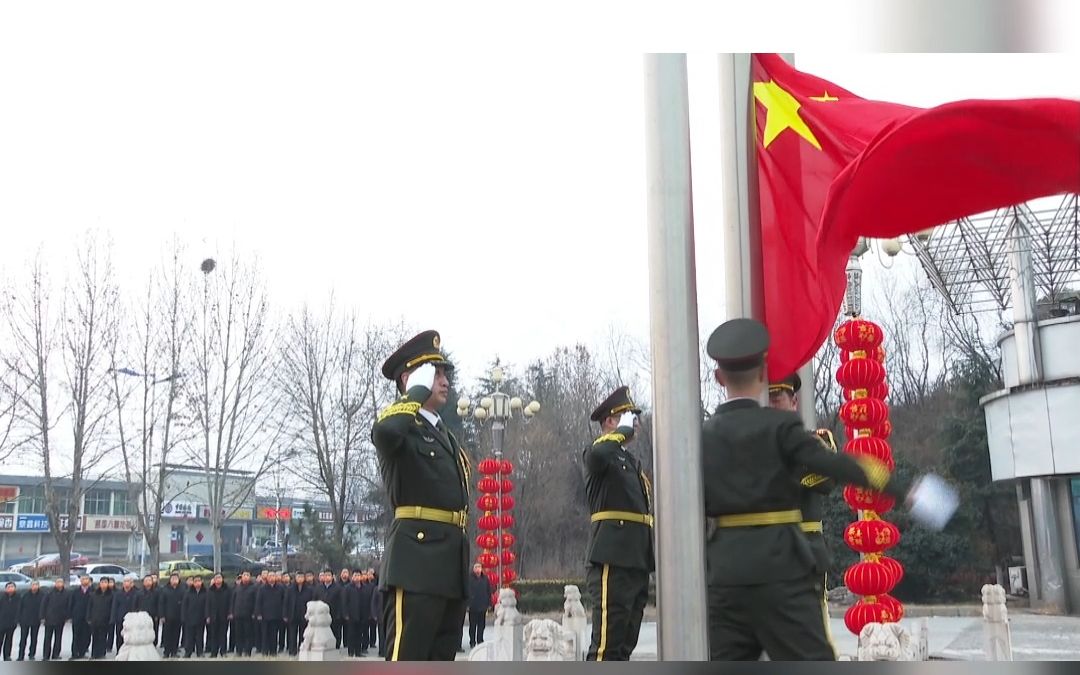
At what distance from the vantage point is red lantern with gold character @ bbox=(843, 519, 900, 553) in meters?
4.78

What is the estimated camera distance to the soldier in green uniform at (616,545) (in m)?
4.74

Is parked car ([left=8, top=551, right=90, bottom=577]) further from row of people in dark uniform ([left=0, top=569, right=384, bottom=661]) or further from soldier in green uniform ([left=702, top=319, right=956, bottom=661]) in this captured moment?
soldier in green uniform ([left=702, top=319, right=956, bottom=661])

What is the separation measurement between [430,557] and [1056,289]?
14490 mm

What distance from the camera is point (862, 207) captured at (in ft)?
11.3

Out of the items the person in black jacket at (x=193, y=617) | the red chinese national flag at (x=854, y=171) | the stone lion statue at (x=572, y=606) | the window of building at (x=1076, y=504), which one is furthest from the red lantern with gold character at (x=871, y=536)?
the window of building at (x=1076, y=504)

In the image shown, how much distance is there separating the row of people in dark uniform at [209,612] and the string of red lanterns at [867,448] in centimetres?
754

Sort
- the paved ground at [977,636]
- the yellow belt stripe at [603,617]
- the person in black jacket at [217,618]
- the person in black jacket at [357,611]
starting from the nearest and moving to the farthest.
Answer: the yellow belt stripe at [603,617], the paved ground at [977,636], the person in black jacket at [357,611], the person in black jacket at [217,618]

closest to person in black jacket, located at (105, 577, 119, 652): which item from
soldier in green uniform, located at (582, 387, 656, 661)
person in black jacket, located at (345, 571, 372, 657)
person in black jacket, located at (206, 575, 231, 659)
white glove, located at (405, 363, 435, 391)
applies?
person in black jacket, located at (206, 575, 231, 659)

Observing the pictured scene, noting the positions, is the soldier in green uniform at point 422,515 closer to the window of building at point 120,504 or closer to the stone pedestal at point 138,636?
the stone pedestal at point 138,636

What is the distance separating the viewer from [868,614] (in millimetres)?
4730

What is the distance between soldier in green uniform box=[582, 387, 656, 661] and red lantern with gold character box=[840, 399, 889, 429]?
119cm

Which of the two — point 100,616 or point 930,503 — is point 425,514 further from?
point 100,616

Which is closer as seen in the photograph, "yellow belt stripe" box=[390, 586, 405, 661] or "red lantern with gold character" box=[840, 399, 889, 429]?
"yellow belt stripe" box=[390, 586, 405, 661]

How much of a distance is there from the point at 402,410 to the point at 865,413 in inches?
111
